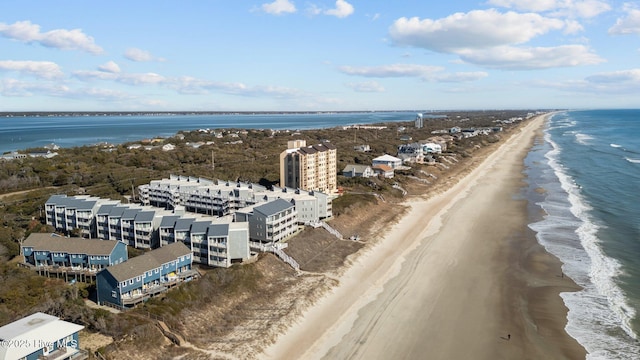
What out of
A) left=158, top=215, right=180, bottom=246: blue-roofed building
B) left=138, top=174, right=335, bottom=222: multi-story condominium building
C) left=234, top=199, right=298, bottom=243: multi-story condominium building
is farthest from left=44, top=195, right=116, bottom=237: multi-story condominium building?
left=234, top=199, right=298, bottom=243: multi-story condominium building

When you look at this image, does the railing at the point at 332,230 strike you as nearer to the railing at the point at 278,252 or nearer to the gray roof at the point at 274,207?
the gray roof at the point at 274,207

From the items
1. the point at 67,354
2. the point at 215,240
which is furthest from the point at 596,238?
the point at 67,354

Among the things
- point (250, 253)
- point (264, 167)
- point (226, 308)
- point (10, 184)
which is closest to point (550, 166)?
point (264, 167)

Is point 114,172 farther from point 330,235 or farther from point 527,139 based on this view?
point 527,139

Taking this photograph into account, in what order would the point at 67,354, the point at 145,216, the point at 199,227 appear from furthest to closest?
the point at 145,216
the point at 199,227
the point at 67,354

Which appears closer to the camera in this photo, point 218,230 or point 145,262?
point 145,262

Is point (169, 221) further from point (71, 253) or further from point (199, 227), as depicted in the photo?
point (71, 253)
